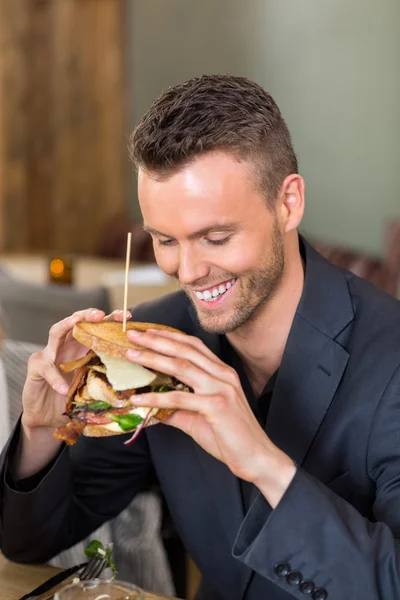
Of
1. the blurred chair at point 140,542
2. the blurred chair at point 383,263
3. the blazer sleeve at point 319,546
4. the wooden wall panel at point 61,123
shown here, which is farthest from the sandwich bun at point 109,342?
the wooden wall panel at point 61,123

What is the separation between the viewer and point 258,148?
4.95 feet

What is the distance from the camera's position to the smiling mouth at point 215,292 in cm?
149

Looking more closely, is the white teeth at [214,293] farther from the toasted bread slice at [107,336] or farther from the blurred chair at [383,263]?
the blurred chair at [383,263]

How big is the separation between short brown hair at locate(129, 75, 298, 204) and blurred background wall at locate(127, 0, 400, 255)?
3418mm

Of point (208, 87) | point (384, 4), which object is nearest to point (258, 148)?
point (208, 87)

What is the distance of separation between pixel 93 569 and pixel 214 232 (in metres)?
0.55

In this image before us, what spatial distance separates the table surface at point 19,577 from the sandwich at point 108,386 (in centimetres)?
22

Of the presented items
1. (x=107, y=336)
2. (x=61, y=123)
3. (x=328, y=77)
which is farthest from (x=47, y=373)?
(x=61, y=123)

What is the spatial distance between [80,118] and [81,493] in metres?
5.36

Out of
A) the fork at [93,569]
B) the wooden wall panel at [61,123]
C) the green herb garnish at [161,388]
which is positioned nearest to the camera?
the fork at [93,569]

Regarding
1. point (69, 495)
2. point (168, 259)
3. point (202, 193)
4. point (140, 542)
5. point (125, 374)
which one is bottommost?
point (140, 542)

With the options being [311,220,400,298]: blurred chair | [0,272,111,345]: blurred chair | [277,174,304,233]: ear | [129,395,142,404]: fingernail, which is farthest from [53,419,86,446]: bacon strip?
[311,220,400,298]: blurred chair

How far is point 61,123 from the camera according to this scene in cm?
670

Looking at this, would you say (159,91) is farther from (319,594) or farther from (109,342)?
(319,594)
